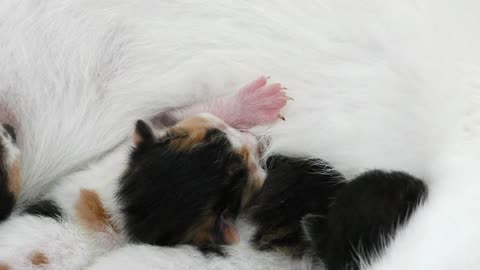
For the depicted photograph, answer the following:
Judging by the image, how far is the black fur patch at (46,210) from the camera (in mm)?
1128

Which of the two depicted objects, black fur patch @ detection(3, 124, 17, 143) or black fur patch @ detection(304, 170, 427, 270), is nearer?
black fur patch @ detection(304, 170, 427, 270)

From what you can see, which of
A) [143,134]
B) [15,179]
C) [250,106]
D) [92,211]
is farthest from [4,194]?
[250,106]

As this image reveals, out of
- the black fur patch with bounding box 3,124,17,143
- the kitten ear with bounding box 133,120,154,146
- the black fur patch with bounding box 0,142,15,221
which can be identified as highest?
the kitten ear with bounding box 133,120,154,146

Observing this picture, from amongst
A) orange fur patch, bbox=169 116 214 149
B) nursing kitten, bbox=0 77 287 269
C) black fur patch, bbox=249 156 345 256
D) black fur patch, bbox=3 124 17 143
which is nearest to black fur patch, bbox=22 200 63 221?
nursing kitten, bbox=0 77 287 269

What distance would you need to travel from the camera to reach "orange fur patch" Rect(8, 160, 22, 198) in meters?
1.09

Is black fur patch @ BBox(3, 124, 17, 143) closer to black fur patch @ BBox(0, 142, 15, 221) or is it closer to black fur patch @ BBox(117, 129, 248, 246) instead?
black fur patch @ BBox(0, 142, 15, 221)

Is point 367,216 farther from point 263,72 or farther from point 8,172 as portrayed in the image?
point 8,172

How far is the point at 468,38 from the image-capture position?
1.00m

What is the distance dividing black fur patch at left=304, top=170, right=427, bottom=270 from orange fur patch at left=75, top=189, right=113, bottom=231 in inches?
16.1

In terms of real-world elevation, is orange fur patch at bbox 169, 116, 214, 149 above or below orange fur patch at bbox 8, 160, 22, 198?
above

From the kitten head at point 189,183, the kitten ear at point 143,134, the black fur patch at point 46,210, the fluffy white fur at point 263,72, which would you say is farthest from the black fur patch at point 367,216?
the black fur patch at point 46,210

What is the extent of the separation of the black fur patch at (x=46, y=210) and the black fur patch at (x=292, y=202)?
367mm

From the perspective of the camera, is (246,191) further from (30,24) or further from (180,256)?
(30,24)

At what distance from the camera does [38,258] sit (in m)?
1.09
